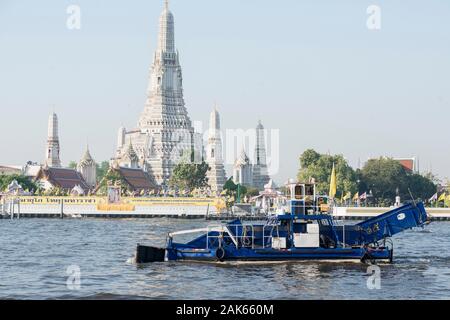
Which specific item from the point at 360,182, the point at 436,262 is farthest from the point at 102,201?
the point at 436,262

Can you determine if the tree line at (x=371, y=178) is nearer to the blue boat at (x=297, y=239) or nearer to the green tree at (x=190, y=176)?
the green tree at (x=190, y=176)

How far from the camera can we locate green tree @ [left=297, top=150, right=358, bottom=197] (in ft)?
528

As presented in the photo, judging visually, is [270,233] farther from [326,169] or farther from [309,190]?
[326,169]

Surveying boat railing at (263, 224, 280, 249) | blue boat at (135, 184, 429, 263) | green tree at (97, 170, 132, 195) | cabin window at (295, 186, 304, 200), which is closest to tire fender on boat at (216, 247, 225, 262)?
blue boat at (135, 184, 429, 263)

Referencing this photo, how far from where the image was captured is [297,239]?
47.8 m

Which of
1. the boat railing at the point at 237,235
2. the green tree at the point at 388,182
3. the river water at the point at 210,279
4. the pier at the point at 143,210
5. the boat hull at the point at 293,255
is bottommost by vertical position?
the river water at the point at 210,279

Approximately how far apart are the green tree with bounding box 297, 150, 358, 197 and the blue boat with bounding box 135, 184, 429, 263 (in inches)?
4321

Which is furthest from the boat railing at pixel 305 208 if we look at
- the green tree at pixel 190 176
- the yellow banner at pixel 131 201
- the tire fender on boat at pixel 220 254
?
the green tree at pixel 190 176

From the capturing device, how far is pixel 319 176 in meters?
160

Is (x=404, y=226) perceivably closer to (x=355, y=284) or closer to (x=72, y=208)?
(x=355, y=284)

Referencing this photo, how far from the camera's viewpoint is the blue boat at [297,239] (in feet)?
156

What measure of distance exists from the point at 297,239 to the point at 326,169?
11484 centimetres

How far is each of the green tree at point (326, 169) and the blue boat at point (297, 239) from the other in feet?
360
